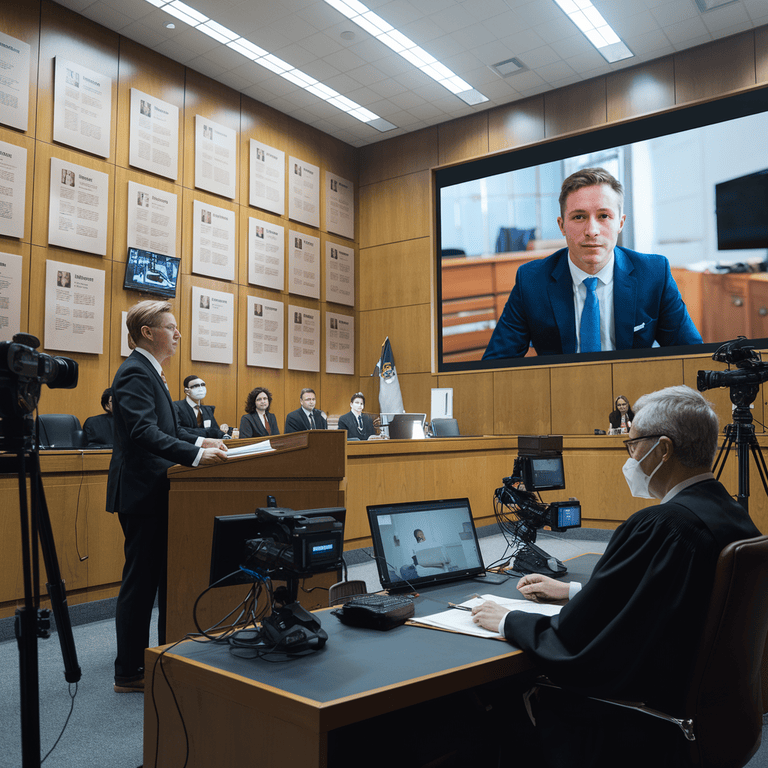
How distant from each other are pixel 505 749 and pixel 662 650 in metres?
0.57

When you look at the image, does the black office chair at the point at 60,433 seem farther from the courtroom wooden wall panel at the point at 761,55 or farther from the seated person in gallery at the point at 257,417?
the courtroom wooden wall panel at the point at 761,55

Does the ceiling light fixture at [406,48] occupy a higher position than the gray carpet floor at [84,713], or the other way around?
the ceiling light fixture at [406,48]

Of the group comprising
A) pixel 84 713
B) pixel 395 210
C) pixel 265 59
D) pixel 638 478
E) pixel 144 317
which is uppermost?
pixel 265 59

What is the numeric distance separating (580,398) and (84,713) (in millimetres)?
6228

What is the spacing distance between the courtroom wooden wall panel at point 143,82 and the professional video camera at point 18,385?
562 centimetres

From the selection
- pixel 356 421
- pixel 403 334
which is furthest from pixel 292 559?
pixel 403 334

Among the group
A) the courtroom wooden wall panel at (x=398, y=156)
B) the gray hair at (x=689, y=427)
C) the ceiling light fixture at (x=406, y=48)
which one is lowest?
the gray hair at (x=689, y=427)

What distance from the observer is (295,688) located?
1.19 meters

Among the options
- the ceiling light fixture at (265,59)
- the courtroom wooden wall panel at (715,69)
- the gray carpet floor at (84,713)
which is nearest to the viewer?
the gray carpet floor at (84,713)

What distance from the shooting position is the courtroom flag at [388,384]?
354 inches

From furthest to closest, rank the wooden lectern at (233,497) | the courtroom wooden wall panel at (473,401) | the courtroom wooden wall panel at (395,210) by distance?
A: the courtroom wooden wall panel at (395,210) < the courtroom wooden wall panel at (473,401) < the wooden lectern at (233,497)

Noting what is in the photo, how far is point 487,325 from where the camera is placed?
860cm

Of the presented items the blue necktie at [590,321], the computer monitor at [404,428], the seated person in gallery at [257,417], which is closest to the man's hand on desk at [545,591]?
the computer monitor at [404,428]

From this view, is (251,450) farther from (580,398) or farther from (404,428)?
(580,398)
